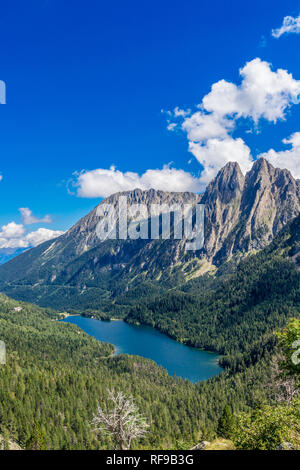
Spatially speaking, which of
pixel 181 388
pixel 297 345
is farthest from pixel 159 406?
pixel 297 345

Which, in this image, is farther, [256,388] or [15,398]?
→ [256,388]

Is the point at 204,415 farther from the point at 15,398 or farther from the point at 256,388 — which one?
the point at 15,398

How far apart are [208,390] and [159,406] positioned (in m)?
31.3

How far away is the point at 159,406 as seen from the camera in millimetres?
138875
